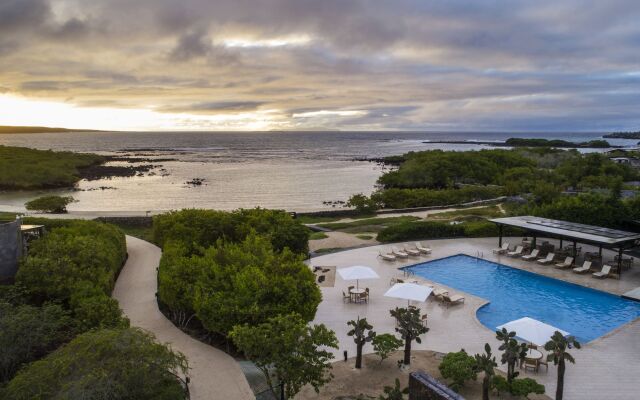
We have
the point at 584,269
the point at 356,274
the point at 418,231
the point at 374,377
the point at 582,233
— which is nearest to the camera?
the point at 374,377

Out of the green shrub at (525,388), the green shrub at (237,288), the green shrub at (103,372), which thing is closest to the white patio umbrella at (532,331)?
the green shrub at (525,388)

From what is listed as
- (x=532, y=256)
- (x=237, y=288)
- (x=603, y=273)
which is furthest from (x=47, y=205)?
(x=603, y=273)

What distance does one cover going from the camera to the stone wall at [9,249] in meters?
17.6

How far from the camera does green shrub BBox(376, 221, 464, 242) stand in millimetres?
29984

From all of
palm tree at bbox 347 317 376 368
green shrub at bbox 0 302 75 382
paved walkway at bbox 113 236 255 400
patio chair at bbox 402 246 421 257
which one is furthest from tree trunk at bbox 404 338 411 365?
patio chair at bbox 402 246 421 257

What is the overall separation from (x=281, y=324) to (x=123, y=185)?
72356 millimetres

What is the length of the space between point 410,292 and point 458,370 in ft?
16.9

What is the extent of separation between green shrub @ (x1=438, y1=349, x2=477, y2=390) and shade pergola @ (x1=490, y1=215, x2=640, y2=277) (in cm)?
1349

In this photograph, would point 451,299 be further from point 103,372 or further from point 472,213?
point 472,213

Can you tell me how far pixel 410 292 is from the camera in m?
17.4

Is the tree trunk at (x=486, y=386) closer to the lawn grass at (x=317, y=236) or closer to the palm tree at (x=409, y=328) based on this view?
A: the palm tree at (x=409, y=328)

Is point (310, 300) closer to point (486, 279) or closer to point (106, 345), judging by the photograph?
point (106, 345)

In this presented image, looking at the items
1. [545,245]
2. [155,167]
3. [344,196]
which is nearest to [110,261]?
[545,245]

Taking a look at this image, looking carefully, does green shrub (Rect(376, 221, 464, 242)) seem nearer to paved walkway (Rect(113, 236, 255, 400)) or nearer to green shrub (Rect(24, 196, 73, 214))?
paved walkway (Rect(113, 236, 255, 400))
